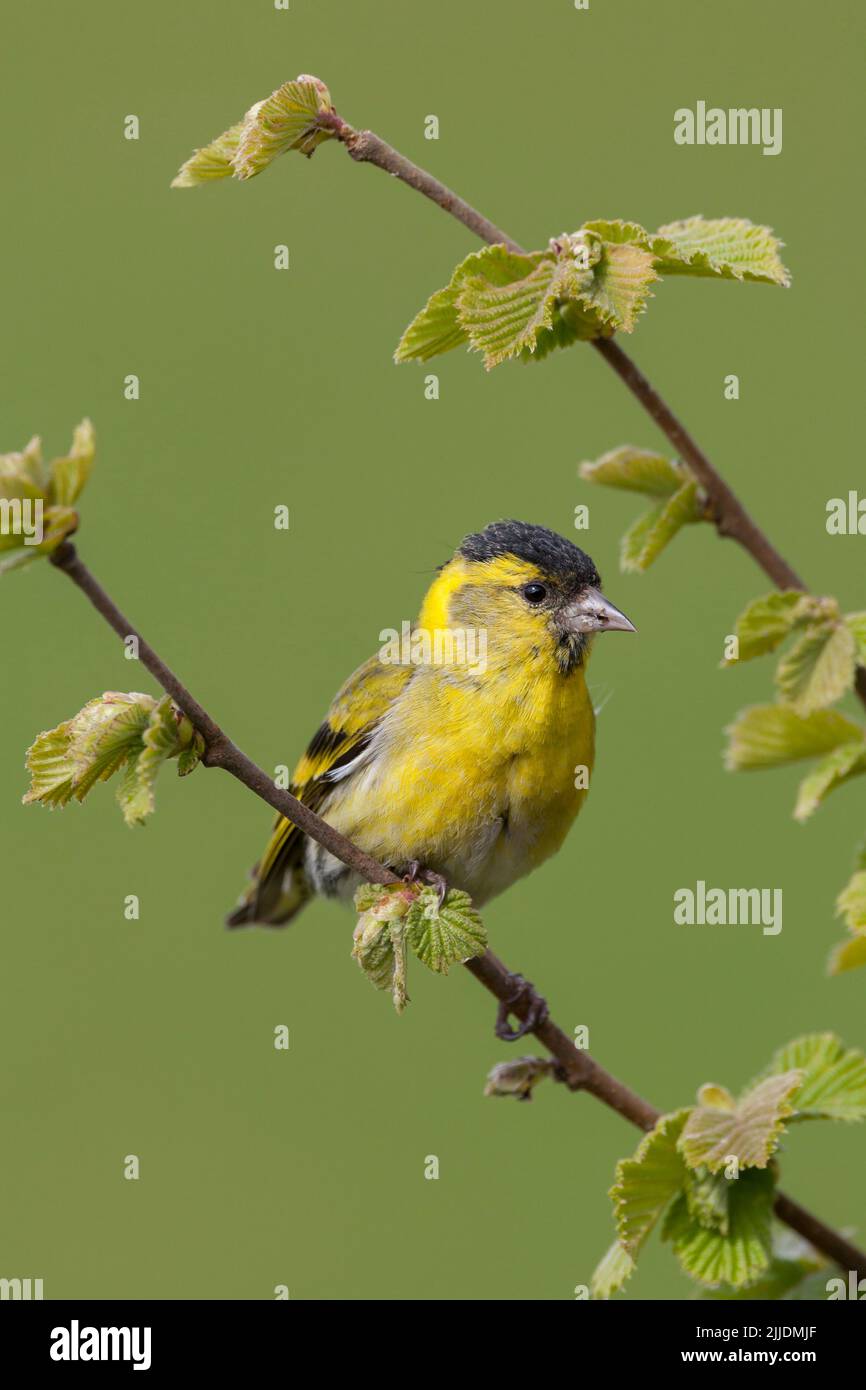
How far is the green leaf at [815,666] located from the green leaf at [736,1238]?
597 millimetres

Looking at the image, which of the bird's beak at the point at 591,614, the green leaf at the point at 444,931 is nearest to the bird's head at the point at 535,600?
the bird's beak at the point at 591,614

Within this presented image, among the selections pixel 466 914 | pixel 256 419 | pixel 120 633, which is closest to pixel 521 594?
pixel 466 914

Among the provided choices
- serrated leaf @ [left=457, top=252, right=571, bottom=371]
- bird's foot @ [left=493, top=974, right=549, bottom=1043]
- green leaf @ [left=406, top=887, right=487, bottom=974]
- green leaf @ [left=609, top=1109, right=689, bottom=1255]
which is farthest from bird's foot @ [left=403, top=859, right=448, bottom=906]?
serrated leaf @ [left=457, top=252, right=571, bottom=371]

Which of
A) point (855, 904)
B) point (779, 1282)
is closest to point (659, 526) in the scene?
point (855, 904)

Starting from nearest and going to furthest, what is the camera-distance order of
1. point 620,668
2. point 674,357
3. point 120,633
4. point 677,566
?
point 120,633 < point 620,668 < point 677,566 < point 674,357

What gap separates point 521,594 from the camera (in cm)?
332

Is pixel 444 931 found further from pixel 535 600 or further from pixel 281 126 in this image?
pixel 535 600

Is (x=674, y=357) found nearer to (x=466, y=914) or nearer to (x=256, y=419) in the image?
(x=256, y=419)

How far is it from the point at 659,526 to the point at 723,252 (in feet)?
1.23

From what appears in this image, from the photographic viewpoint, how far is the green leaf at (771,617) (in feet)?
→ 6.53

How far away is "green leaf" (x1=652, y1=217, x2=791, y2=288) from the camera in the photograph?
201 centimetres

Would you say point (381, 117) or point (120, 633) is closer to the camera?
point (120, 633)

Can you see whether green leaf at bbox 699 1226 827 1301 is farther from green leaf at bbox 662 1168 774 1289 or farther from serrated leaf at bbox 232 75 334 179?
serrated leaf at bbox 232 75 334 179

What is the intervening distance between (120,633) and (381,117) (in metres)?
5.64
